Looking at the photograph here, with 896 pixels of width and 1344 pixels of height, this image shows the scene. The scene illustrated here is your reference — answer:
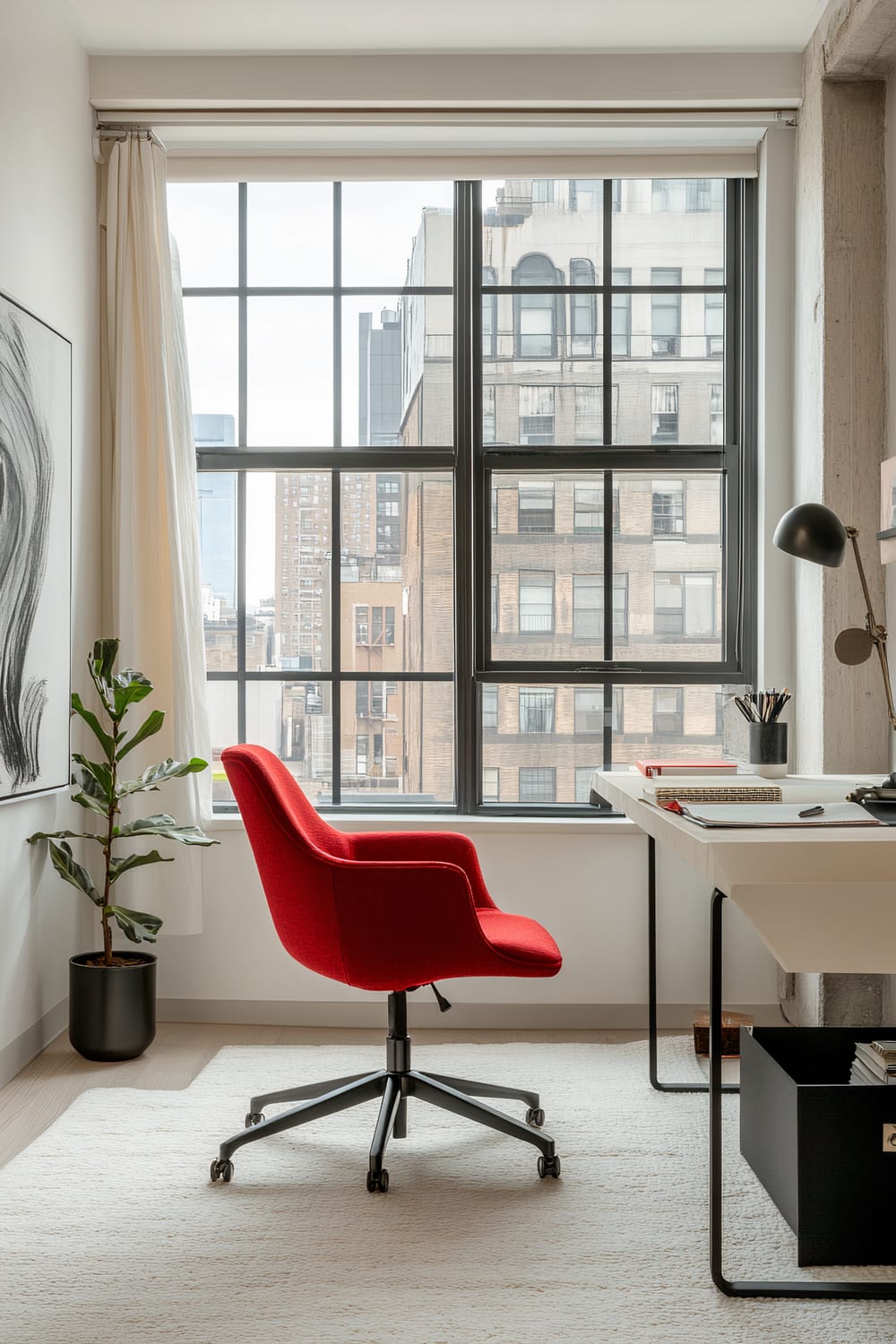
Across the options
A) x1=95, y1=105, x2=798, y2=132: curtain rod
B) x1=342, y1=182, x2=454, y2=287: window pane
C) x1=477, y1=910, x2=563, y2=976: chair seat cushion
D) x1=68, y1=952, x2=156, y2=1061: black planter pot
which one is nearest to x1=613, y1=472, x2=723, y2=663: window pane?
x1=342, y1=182, x2=454, y2=287: window pane

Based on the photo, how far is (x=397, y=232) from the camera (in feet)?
11.6

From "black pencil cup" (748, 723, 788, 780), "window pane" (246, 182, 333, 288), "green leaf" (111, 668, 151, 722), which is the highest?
"window pane" (246, 182, 333, 288)

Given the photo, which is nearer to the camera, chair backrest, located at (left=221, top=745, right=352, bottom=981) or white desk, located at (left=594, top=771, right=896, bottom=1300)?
white desk, located at (left=594, top=771, right=896, bottom=1300)

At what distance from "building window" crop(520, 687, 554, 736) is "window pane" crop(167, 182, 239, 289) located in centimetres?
163

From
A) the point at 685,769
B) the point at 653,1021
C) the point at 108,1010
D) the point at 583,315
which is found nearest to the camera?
the point at 685,769

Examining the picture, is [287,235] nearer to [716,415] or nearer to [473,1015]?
[716,415]

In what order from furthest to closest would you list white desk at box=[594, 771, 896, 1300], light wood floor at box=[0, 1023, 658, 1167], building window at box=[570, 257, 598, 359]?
building window at box=[570, 257, 598, 359]
light wood floor at box=[0, 1023, 658, 1167]
white desk at box=[594, 771, 896, 1300]

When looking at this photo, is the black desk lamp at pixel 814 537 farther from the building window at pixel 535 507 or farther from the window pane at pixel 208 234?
the window pane at pixel 208 234

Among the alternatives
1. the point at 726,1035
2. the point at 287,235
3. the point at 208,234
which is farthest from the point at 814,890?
the point at 208,234

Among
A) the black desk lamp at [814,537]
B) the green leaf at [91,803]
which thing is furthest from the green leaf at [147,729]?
the black desk lamp at [814,537]

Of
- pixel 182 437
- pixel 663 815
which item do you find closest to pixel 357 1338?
pixel 663 815

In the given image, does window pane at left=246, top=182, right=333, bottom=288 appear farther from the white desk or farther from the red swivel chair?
the white desk

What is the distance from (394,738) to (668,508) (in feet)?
3.76

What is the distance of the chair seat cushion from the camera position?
2211 mm
